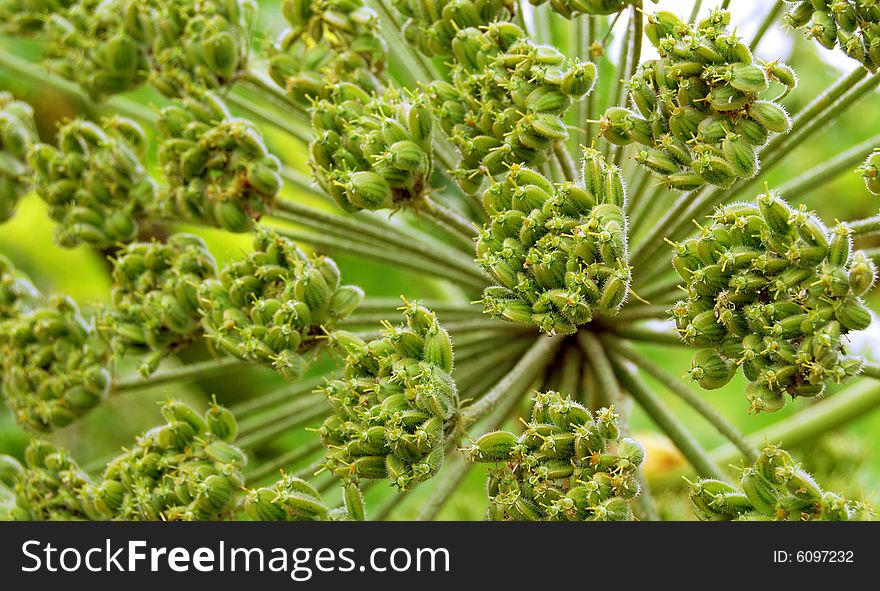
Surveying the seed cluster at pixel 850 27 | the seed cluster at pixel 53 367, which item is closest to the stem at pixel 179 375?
the seed cluster at pixel 53 367

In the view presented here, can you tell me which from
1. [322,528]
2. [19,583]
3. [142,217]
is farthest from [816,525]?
[142,217]

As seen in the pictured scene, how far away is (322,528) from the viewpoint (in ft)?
14.3

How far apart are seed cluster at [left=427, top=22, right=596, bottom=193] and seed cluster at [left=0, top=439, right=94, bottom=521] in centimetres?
239

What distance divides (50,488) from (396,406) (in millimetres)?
2168

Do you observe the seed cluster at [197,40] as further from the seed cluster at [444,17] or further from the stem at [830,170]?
the stem at [830,170]

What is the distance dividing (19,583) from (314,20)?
10.1 ft

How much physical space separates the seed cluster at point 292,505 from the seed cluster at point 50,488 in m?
1.04

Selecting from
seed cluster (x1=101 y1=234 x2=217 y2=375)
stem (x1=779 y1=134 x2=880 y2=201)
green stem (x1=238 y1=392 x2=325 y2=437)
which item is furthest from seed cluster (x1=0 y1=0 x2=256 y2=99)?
stem (x1=779 y1=134 x2=880 y2=201)

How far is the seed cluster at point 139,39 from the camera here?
18.5ft

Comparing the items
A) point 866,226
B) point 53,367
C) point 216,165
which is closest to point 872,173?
point 866,226

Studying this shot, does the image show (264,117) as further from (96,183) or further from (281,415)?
(281,415)

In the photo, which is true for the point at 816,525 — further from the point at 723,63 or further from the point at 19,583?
the point at 19,583

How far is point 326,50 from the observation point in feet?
17.8

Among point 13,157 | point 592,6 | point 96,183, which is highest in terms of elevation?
point 13,157
